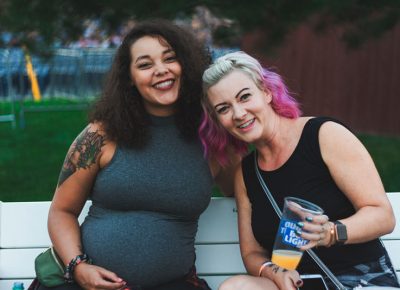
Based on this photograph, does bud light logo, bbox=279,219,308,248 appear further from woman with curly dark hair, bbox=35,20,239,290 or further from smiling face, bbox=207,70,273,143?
woman with curly dark hair, bbox=35,20,239,290

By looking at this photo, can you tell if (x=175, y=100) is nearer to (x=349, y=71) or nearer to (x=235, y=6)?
(x=235, y=6)

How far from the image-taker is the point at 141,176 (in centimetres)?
297

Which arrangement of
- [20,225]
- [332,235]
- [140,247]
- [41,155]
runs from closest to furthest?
[332,235]
[140,247]
[20,225]
[41,155]

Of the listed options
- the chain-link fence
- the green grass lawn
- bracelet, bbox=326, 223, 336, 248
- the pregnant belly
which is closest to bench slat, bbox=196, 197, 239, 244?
the pregnant belly

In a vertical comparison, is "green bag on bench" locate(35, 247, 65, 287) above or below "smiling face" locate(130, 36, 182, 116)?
below

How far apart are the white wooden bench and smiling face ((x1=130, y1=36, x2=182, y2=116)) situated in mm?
646

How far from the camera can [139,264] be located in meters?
2.94

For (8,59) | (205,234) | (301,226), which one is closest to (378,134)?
(8,59)

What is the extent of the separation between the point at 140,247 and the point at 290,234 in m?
0.78

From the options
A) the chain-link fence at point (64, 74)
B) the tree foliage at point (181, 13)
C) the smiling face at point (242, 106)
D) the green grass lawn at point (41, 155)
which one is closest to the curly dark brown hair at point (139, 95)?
the smiling face at point (242, 106)

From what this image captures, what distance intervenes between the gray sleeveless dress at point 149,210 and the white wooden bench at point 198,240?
1.19 feet

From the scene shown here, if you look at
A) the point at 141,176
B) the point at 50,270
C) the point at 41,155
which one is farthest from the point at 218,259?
the point at 41,155

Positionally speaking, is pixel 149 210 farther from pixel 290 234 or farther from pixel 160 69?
pixel 290 234

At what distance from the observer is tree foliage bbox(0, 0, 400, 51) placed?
488 cm
